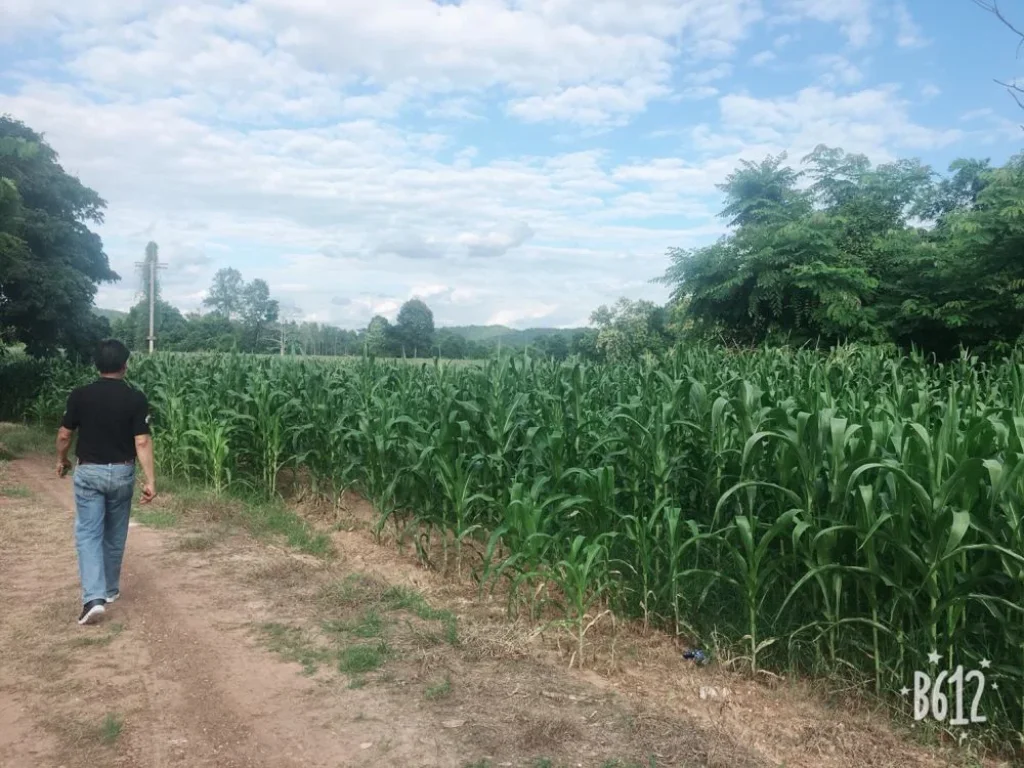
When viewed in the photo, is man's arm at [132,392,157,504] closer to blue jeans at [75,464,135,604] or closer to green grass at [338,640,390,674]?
blue jeans at [75,464,135,604]

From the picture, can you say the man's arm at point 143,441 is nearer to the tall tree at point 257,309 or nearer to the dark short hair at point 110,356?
the dark short hair at point 110,356

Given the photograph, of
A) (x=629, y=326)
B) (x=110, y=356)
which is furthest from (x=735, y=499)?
(x=629, y=326)

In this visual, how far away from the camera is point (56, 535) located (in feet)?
23.1

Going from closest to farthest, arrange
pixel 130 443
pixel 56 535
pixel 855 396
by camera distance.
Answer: pixel 130 443 → pixel 855 396 → pixel 56 535

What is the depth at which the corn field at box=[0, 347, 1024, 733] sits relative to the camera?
340 centimetres

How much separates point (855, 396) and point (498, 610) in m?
3.05

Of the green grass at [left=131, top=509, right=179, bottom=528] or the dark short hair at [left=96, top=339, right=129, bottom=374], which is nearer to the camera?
the dark short hair at [left=96, top=339, right=129, bottom=374]

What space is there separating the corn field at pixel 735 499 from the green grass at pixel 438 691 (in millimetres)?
855

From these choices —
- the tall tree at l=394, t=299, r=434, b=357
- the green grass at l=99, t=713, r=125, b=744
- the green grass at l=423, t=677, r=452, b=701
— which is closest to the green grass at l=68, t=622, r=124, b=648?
the green grass at l=99, t=713, r=125, b=744

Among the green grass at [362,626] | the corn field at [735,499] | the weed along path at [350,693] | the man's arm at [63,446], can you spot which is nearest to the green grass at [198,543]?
the weed along path at [350,693]

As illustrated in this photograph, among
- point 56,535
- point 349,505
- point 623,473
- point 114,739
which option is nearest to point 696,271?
point 349,505

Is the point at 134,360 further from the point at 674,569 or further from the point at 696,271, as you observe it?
the point at 674,569

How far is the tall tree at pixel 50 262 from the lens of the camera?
1517 cm

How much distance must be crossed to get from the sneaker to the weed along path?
74 mm
